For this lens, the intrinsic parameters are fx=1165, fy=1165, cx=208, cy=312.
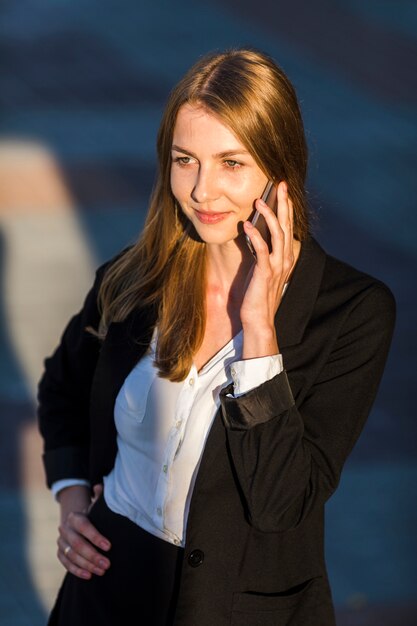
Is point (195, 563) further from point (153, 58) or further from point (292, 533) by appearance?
point (153, 58)

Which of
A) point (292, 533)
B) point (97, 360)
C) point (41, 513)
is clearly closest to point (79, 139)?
point (41, 513)

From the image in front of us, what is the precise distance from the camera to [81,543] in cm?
300

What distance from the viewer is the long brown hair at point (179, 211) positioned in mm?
2754

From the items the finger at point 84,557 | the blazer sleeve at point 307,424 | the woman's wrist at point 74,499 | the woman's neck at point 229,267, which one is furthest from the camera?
the woman's wrist at point 74,499

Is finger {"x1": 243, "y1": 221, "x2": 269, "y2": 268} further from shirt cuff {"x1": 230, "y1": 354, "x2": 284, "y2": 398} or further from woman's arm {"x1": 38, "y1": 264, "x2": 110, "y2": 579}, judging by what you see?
woman's arm {"x1": 38, "y1": 264, "x2": 110, "y2": 579}

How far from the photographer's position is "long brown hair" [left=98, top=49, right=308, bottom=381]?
2754mm

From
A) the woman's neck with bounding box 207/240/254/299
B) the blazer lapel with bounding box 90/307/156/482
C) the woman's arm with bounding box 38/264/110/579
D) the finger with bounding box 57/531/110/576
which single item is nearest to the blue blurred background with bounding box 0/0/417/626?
the woman's neck with bounding box 207/240/254/299

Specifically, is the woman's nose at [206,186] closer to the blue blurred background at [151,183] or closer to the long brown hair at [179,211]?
the long brown hair at [179,211]

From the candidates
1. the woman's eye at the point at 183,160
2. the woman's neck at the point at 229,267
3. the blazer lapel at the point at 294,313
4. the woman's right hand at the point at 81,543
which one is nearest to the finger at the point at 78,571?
the woman's right hand at the point at 81,543

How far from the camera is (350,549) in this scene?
5.10 metres

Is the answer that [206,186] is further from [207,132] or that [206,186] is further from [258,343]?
[258,343]

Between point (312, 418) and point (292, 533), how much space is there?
292 mm

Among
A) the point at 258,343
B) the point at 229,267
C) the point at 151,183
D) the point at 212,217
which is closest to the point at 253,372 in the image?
the point at 258,343

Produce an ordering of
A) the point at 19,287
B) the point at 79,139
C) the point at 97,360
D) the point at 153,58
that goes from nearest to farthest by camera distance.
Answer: the point at 97,360 → the point at 19,287 → the point at 79,139 → the point at 153,58
